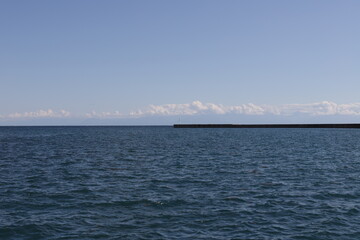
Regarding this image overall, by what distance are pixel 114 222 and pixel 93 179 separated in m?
13.6

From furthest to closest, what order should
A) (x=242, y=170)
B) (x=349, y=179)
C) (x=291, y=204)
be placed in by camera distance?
(x=242, y=170) → (x=349, y=179) → (x=291, y=204)

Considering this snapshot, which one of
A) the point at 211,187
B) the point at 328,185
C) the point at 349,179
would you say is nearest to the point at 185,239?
the point at 211,187

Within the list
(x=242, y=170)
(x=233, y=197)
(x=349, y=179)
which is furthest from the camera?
(x=242, y=170)

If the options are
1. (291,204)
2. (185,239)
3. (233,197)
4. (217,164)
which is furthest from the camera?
(217,164)

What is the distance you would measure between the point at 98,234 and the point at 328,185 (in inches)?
782

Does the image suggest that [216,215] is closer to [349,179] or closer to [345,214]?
[345,214]

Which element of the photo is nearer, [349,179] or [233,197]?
[233,197]

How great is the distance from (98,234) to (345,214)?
13653mm

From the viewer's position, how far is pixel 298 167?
1513 inches

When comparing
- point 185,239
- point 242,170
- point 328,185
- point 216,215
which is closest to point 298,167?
point 242,170

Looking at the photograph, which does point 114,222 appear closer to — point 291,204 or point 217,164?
point 291,204

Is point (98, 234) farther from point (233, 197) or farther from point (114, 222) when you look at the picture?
point (233, 197)

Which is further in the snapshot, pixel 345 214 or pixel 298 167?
pixel 298 167

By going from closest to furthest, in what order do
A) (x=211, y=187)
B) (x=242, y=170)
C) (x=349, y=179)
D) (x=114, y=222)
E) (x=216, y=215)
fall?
(x=114, y=222), (x=216, y=215), (x=211, y=187), (x=349, y=179), (x=242, y=170)
